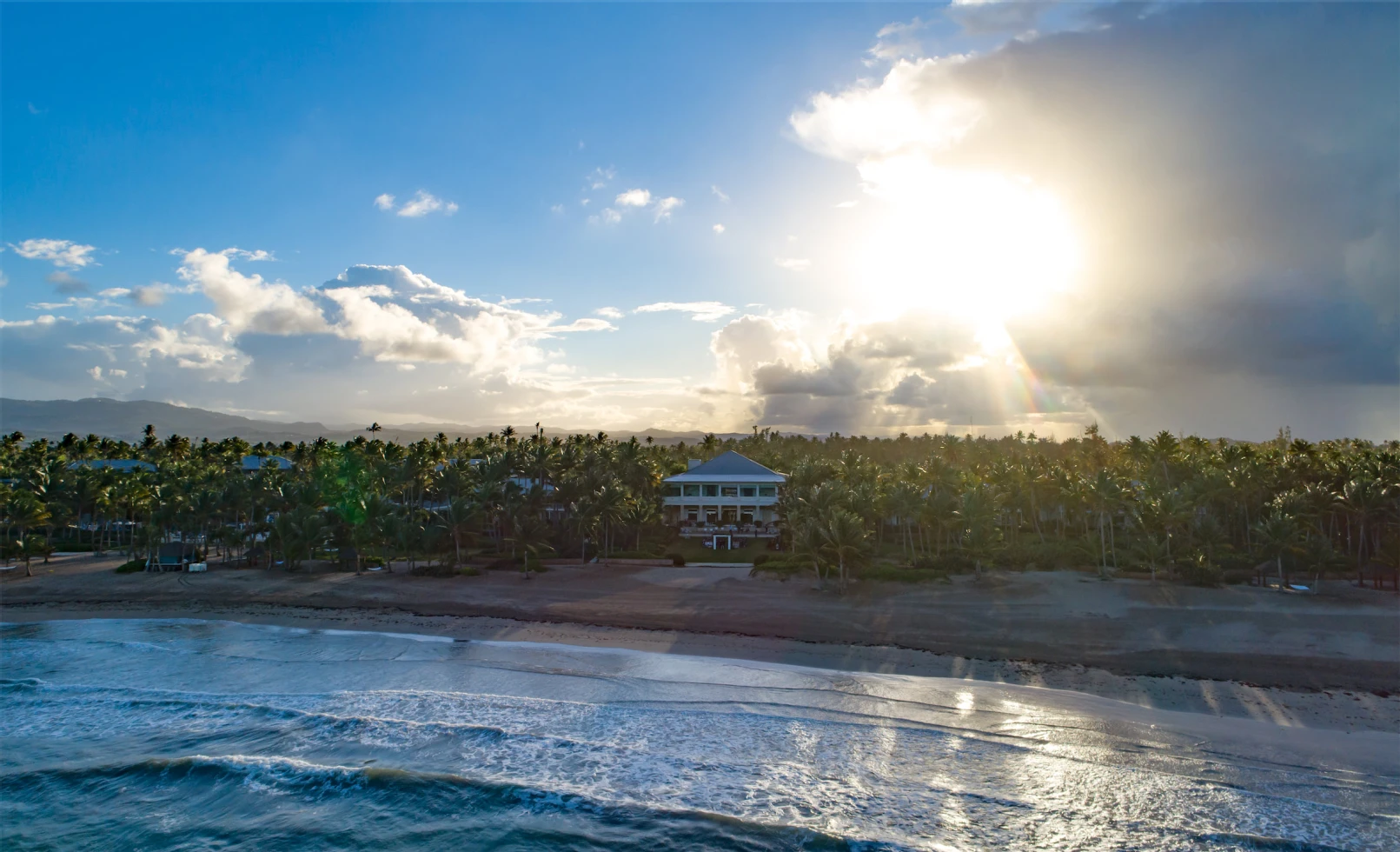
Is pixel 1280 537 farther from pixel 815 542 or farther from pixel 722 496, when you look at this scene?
pixel 722 496

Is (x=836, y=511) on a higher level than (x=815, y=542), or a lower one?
higher

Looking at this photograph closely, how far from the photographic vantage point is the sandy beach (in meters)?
24.8

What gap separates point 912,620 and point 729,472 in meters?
29.0

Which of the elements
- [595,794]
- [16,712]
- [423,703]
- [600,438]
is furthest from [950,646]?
[600,438]

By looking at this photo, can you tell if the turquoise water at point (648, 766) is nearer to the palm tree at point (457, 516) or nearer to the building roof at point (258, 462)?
the palm tree at point (457, 516)

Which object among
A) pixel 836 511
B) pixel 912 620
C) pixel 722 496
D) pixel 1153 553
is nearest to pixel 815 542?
pixel 836 511

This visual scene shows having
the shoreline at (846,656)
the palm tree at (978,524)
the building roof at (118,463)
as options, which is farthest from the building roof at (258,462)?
the palm tree at (978,524)

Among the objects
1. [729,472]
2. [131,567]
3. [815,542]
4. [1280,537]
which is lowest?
[131,567]

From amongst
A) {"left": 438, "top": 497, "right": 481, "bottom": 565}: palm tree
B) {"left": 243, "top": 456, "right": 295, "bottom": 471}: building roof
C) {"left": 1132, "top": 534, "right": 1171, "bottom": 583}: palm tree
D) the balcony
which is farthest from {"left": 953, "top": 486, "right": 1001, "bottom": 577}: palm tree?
{"left": 243, "top": 456, "right": 295, "bottom": 471}: building roof

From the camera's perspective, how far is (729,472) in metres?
60.6

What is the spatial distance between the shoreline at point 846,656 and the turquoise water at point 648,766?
1.21 meters

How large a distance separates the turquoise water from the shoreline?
121cm

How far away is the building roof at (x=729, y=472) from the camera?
2317 inches

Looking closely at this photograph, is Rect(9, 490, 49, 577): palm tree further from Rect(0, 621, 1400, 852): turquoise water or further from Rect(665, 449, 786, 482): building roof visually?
Rect(665, 449, 786, 482): building roof
